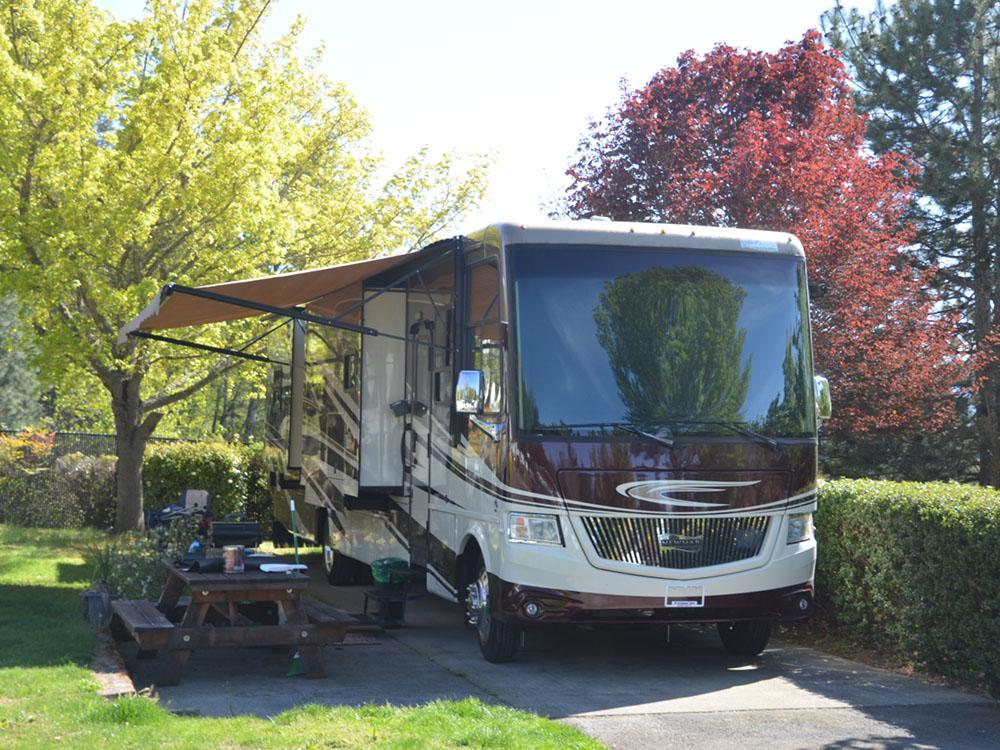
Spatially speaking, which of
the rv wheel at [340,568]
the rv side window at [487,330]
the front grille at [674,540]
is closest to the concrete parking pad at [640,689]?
the front grille at [674,540]

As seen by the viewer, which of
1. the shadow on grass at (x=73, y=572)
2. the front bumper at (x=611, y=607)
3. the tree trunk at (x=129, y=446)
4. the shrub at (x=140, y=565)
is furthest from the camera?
the tree trunk at (x=129, y=446)

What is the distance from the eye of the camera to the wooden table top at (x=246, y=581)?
7.82 m

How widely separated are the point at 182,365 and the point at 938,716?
38.5 feet

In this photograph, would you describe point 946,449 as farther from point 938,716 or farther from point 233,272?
point 938,716

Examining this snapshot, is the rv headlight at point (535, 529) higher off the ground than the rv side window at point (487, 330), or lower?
lower

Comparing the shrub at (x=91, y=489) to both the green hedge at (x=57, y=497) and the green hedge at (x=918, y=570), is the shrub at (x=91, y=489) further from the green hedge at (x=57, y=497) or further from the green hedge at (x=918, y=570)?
the green hedge at (x=918, y=570)

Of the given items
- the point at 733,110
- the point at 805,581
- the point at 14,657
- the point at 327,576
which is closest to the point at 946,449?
the point at 733,110

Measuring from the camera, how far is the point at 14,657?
8062 millimetres

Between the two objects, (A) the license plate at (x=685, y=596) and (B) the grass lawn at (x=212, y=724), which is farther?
(A) the license plate at (x=685, y=596)

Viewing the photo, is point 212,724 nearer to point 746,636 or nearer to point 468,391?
point 468,391

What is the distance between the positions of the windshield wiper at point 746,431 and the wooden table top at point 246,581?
2.90 meters

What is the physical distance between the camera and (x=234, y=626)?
26.7 ft

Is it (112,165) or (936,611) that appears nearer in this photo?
(936,611)

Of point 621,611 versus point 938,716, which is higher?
point 621,611
